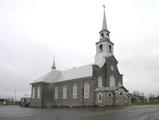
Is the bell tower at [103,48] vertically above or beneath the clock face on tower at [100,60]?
above

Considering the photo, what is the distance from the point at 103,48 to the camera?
51781mm

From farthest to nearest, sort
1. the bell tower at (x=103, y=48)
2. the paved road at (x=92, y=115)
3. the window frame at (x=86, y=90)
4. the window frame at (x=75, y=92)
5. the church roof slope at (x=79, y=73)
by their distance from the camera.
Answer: the window frame at (x=75, y=92)
the bell tower at (x=103, y=48)
the church roof slope at (x=79, y=73)
the window frame at (x=86, y=90)
the paved road at (x=92, y=115)

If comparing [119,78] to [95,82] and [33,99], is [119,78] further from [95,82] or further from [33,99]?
[33,99]

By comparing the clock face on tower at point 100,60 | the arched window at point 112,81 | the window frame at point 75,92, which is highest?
the clock face on tower at point 100,60

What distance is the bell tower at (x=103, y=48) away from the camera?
50906 mm

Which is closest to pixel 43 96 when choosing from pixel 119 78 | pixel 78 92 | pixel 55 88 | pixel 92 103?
pixel 55 88

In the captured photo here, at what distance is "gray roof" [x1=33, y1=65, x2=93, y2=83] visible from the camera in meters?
50.3

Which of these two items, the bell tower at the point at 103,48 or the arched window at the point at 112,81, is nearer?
the arched window at the point at 112,81

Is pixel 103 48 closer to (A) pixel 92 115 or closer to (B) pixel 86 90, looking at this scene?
(B) pixel 86 90

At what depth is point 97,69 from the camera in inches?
1893

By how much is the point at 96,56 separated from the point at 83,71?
16.6 ft

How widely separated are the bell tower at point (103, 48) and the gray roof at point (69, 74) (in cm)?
290

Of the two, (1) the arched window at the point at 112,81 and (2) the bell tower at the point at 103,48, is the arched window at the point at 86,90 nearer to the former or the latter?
(2) the bell tower at the point at 103,48

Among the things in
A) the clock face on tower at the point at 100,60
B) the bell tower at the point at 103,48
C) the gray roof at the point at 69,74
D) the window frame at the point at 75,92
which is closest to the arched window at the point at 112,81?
the clock face on tower at the point at 100,60
